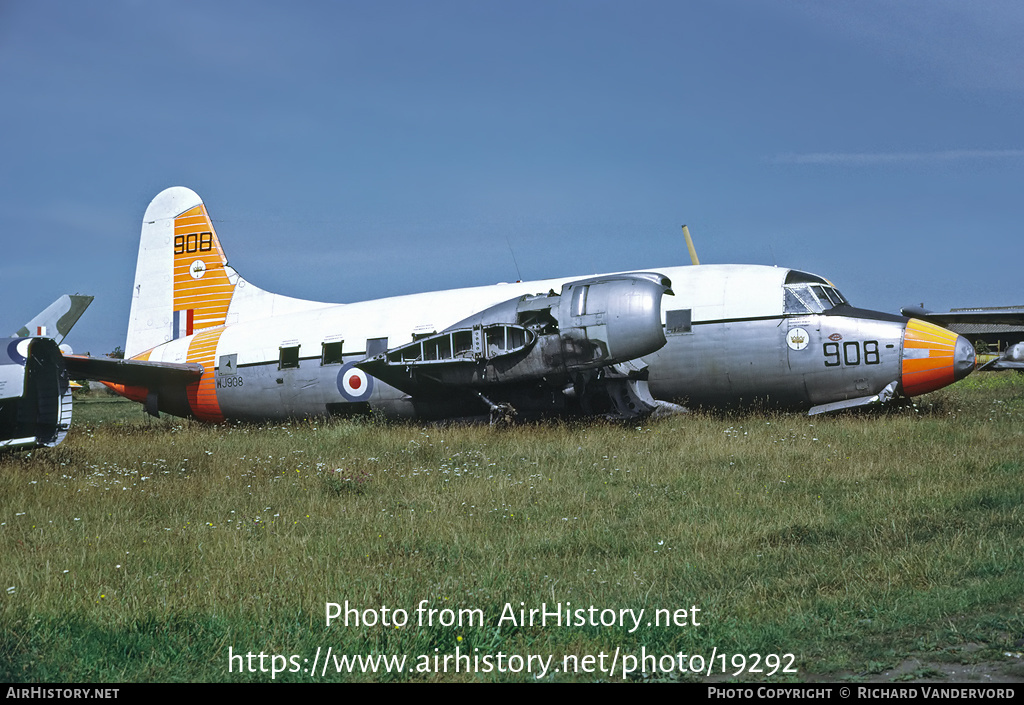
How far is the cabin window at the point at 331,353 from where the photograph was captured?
21641mm

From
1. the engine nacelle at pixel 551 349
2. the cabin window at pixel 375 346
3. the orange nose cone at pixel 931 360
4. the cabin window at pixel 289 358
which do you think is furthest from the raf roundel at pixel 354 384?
the orange nose cone at pixel 931 360

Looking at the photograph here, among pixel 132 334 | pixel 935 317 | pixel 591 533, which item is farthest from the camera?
pixel 935 317

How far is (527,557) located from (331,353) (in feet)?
46.8

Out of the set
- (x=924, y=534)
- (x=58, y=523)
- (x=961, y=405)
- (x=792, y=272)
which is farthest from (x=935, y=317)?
(x=58, y=523)

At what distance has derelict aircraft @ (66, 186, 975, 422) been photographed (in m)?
17.5

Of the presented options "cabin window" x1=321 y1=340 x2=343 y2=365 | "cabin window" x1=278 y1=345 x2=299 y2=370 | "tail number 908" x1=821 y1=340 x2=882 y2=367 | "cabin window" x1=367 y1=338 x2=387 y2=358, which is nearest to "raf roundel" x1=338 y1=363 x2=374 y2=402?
"cabin window" x1=321 y1=340 x2=343 y2=365

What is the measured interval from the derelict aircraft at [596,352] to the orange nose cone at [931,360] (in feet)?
0.09

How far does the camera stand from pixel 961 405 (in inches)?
815

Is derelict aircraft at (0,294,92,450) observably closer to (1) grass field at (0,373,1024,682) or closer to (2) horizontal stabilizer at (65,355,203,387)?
(1) grass field at (0,373,1024,682)

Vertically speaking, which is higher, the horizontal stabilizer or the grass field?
the horizontal stabilizer

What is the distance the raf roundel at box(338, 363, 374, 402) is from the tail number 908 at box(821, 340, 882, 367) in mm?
11005

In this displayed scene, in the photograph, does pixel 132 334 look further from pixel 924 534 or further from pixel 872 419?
pixel 924 534

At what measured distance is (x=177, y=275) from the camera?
27.0m
